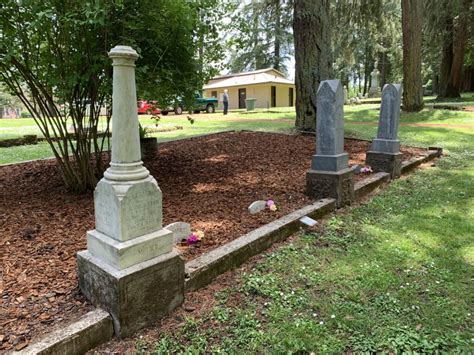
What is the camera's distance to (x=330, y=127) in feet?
15.2

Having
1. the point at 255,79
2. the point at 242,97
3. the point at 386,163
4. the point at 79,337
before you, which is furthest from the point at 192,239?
the point at 242,97

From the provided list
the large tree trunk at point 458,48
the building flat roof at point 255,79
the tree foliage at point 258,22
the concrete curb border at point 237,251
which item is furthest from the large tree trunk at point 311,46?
the building flat roof at point 255,79

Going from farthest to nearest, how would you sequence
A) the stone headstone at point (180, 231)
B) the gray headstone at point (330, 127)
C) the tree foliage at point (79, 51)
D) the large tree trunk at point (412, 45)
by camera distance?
the large tree trunk at point (412, 45)
the gray headstone at point (330, 127)
the tree foliage at point (79, 51)
the stone headstone at point (180, 231)

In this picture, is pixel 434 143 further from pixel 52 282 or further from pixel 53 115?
pixel 52 282

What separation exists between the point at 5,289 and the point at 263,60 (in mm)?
42361

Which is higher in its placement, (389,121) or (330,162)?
(389,121)

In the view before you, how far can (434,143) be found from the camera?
953cm

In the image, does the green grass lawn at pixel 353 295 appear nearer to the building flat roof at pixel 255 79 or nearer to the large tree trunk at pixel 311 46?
the large tree trunk at pixel 311 46

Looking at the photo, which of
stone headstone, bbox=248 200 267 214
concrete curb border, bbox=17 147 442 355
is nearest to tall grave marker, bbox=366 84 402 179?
concrete curb border, bbox=17 147 442 355

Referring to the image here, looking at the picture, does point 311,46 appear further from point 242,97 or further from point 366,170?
point 242,97

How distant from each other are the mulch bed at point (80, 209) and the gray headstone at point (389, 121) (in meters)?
0.67

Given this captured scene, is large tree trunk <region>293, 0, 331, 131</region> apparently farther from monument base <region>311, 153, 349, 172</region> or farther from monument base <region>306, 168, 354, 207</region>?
monument base <region>306, 168, 354, 207</region>

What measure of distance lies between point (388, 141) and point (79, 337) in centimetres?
562

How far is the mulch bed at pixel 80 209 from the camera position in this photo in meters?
2.44
